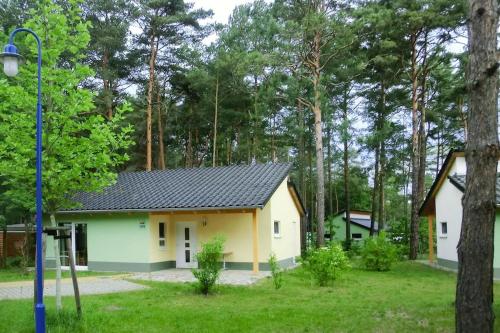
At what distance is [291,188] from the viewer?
20.9 meters

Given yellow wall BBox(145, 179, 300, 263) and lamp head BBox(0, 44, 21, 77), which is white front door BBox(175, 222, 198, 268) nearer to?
yellow wall BBox(145, 179, 300, 263)

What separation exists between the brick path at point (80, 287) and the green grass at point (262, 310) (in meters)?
0.93

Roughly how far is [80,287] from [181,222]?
236 inches

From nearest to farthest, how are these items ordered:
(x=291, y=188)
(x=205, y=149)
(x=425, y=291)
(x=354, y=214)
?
(x=425, y=291) → (x=291, y=188) → (x=205, y=149) → (x=354, y=214)

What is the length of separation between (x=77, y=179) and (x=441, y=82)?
24.4 m

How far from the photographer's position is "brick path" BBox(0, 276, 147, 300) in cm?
1250

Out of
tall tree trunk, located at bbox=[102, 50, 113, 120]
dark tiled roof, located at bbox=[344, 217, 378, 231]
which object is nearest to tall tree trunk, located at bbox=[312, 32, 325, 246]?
tall tree trunk, located at bbox=[102, 50, 113, 120]

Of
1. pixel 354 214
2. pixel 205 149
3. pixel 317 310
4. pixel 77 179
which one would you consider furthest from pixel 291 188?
pixel 354 214

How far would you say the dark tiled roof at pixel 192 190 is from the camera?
17172 mm

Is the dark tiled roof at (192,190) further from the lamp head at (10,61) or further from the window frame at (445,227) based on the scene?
the lamp head at (10,61)

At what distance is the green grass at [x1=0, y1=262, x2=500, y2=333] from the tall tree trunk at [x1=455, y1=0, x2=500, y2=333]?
6.92 feet

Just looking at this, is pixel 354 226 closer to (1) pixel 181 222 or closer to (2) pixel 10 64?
(1) pixel 181 222

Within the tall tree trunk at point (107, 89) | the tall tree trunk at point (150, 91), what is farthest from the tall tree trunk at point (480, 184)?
the tall tree trunk at point (150, 91)

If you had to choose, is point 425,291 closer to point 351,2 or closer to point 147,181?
point 147,181
